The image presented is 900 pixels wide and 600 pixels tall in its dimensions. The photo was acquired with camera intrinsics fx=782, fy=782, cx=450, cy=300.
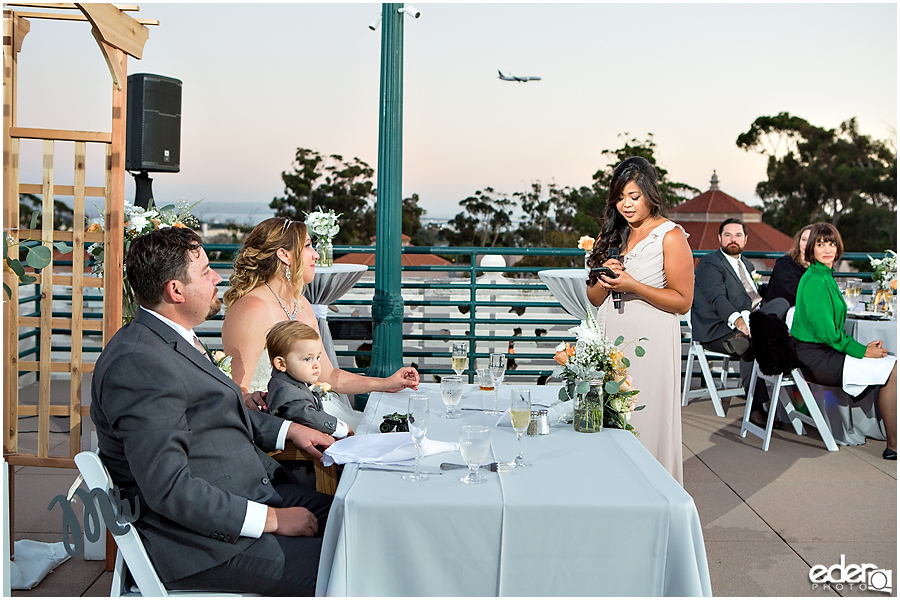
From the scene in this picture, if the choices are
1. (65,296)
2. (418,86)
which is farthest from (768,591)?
(418,86)

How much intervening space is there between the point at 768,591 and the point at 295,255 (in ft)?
6.98

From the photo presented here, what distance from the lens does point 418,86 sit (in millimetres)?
15867

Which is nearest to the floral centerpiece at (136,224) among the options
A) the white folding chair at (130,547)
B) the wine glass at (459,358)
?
the wine glass at (459,358)

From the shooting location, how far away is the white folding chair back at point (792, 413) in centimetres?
486

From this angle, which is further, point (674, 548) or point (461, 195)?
point (461, 195)

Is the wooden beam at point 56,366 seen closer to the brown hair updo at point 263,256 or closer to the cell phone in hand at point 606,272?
the brown hair updo at point 263,256

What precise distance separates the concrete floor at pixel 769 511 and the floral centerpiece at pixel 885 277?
130 centimetres

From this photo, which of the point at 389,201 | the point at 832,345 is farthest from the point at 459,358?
the point at 832,345

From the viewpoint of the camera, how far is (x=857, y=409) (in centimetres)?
522

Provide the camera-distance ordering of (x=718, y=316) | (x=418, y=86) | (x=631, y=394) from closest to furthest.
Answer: (x=631, y=394), (x=718, y=316), (x=418, y=86)

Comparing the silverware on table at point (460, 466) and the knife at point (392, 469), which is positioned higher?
the silverware on table at point (460, 466)

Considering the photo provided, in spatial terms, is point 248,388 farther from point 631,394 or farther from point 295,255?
point 631,394

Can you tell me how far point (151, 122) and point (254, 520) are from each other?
5.06m

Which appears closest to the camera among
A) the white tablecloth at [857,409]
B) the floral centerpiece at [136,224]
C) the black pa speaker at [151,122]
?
the floral centerpiece at [136,224]
